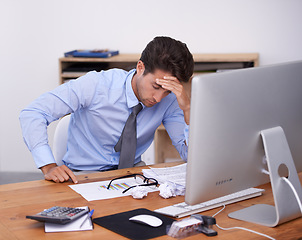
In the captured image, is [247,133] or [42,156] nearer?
[247,133]

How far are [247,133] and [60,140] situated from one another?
4.12ft

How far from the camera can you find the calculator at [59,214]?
136 centimetres

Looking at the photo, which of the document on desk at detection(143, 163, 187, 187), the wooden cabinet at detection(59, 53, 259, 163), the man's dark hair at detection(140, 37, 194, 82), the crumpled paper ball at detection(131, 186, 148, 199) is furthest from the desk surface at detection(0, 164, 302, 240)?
the wooden cabinet at detection(59, 53, 259, 163)

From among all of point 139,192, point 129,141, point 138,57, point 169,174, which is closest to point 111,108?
point 129,141

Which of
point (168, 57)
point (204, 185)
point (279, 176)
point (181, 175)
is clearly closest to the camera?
point (204, 185)

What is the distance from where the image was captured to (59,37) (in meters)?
4.11

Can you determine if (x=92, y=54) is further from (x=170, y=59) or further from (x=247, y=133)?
(x=247, y=133)

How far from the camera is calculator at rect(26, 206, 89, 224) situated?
4.47 feet

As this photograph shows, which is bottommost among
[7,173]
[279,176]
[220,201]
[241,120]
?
[7,173]

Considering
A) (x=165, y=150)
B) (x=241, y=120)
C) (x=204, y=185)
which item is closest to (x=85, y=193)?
(x=204, y=185)

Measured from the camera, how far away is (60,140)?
237 cm

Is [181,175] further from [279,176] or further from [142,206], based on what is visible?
[279,176]

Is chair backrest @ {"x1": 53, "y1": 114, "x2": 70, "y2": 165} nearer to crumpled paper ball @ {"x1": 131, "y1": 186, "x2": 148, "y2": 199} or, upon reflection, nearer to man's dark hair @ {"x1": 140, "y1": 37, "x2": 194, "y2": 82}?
man's dark hair @ {"x1": 140, "y1": 37, "x2": 194, "y2": 82}

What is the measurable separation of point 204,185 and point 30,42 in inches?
128
